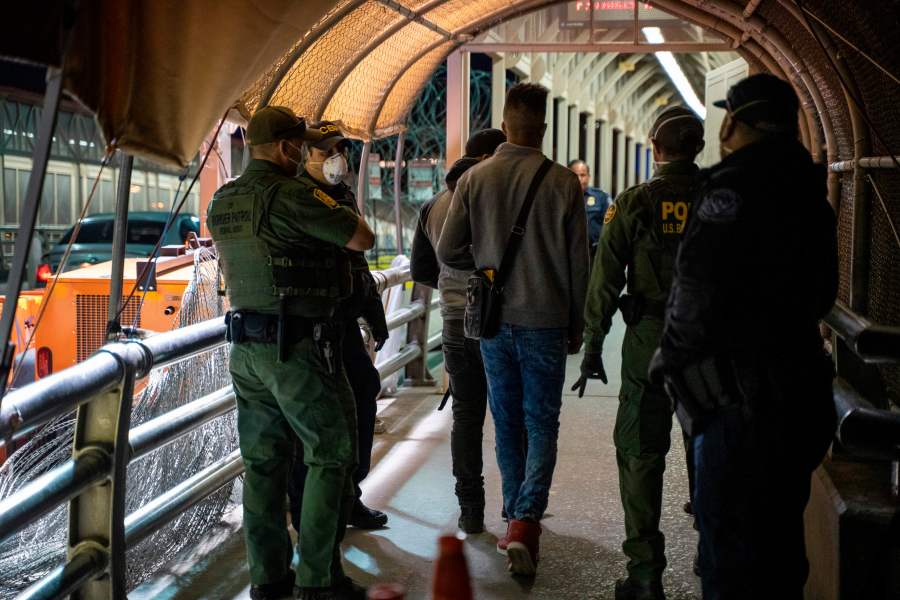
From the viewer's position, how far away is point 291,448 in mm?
4215

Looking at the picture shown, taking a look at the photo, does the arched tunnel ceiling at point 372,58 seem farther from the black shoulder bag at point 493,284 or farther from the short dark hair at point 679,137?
the short dark hair at point 679,137

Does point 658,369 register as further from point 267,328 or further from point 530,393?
point 267,328

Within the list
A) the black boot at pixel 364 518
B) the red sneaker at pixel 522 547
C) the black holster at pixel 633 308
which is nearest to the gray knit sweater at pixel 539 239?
the black holster at pixel 633 308

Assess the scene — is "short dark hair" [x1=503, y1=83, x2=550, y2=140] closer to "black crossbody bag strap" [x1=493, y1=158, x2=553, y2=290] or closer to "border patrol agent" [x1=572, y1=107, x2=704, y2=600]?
"black crossbody bag strap" [x1=493, y1=158, x2=553, y2=290]

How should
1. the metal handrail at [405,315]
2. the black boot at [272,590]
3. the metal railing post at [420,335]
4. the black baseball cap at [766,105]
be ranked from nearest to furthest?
Answer: the black baseball cap at [766,105], the black boot at [272,590], the metal handrail at [405,315], the metal railing post at [420,335]

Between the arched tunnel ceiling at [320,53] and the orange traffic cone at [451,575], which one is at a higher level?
the arched tunnel ceiling at [320,53]

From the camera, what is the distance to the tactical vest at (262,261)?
394 cm

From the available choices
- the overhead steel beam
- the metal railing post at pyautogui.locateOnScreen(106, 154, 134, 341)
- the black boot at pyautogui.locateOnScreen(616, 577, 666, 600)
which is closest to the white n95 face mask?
the metal railing post at pyautogui.locateOnScreen(106, 154, 134, 341)

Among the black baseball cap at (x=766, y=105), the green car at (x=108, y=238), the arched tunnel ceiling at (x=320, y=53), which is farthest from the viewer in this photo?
the green car at (x=108, y=238)

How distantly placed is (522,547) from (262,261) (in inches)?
63.1

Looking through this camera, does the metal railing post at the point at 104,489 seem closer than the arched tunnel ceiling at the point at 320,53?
No

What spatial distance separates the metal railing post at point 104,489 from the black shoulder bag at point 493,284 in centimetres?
143

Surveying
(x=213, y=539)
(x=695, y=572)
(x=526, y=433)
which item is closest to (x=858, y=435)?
(x=695, y=572)

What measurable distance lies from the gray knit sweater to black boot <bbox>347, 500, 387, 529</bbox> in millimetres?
1366
